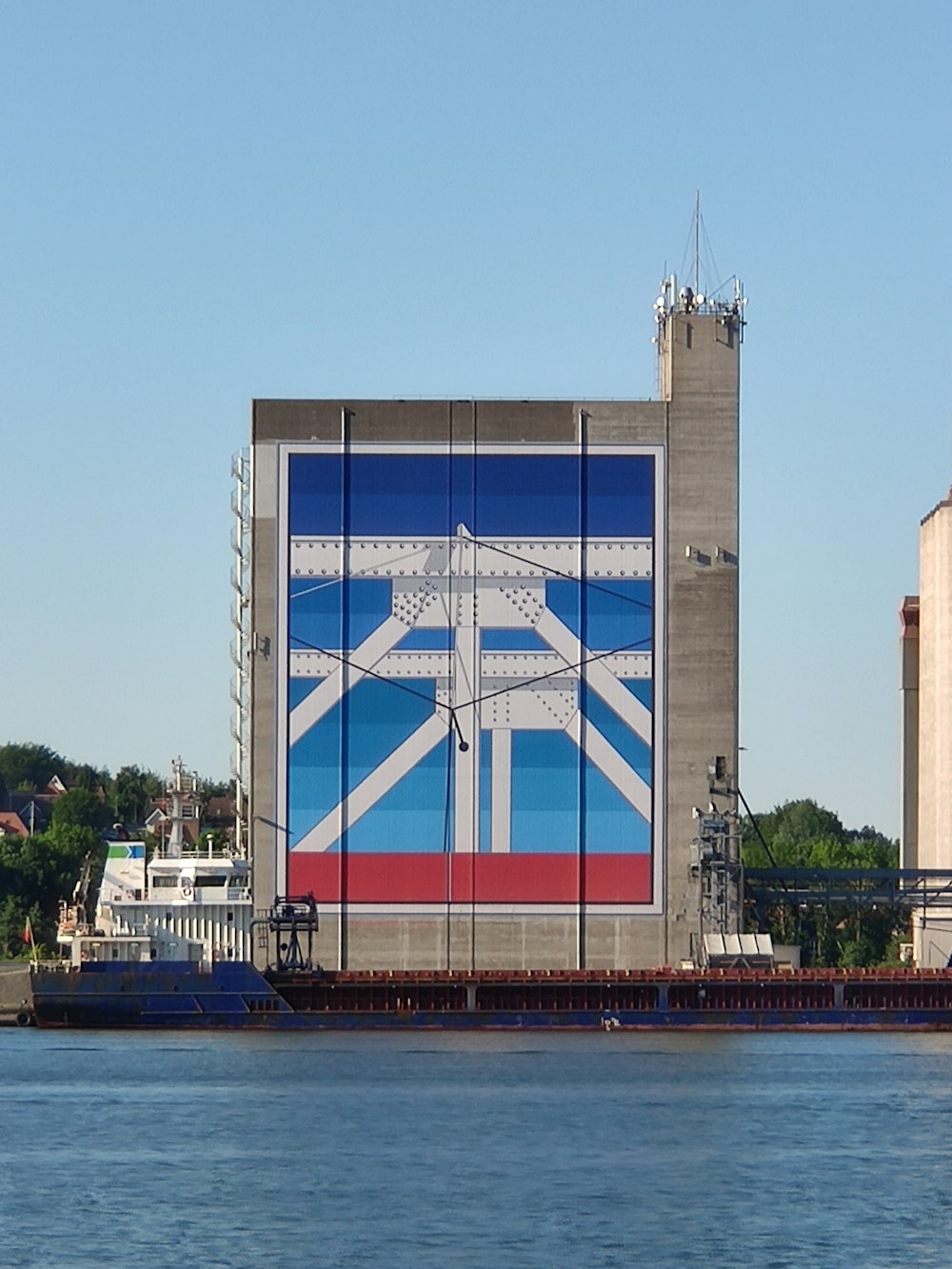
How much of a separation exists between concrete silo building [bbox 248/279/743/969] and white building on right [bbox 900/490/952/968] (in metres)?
13.4

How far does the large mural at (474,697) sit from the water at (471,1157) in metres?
15.9

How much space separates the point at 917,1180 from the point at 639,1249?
921 cm

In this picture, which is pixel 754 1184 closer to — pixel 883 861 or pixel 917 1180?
pixel 917 1180

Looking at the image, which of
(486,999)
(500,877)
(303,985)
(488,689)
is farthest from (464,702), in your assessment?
(303,985)

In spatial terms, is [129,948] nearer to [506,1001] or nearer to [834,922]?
[506,1001]

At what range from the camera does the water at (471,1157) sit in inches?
1890

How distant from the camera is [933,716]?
118 metres

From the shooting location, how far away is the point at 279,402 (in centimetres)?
10162

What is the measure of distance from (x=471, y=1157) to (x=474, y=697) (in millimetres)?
42550

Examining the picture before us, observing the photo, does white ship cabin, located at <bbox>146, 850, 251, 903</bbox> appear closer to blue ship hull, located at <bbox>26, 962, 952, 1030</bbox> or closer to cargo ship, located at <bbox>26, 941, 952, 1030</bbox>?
cargo ship, located at <bbox>26, 941, 952, 1030</bbox>

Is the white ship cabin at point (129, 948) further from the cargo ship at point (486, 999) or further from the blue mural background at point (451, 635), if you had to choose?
the blue mural background at point (451, 635)

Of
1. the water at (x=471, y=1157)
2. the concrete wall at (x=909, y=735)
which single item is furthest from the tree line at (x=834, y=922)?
the water at (x=471, y=1157)

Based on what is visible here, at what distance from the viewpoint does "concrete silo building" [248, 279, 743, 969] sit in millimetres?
99188

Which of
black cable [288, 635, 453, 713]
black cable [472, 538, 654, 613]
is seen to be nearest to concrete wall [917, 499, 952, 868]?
black cable [472, 538, 654, 613]
